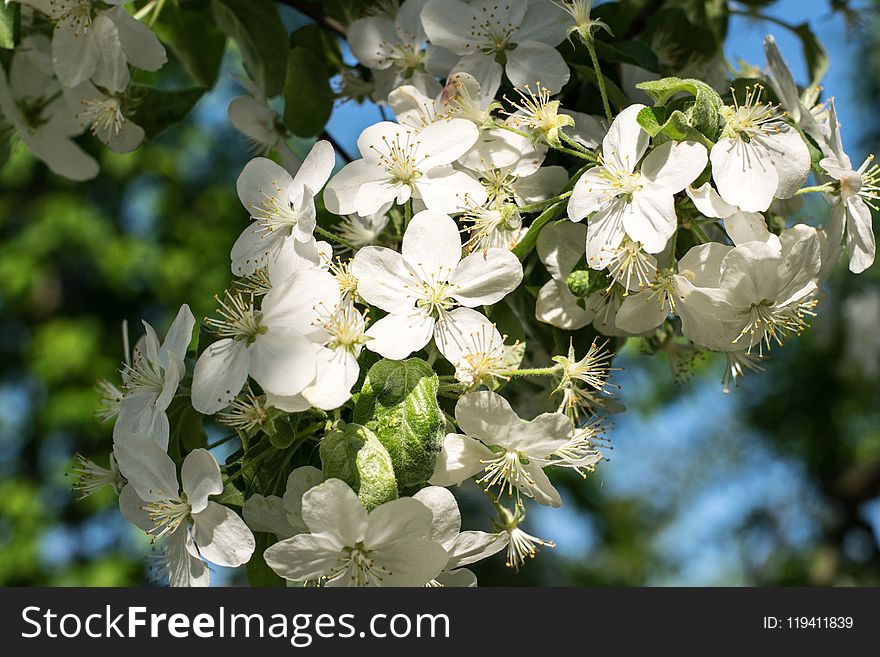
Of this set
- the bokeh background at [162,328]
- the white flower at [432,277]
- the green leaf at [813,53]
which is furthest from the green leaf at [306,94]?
the bokeh background at [162,328]

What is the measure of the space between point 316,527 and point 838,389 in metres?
3.81

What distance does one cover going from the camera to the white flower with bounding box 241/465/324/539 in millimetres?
683

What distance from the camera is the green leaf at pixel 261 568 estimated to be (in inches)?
28.7

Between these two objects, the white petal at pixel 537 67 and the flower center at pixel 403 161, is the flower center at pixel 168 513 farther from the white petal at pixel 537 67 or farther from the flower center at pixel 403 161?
the white petal at pixel 537 67

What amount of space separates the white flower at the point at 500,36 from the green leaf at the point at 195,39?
16.5 inches

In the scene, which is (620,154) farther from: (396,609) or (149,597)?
(149,597)

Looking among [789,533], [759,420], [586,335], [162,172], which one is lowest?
[789,533]

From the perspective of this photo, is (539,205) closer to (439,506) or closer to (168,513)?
(439,506)

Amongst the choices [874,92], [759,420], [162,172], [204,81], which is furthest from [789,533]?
[204,81]

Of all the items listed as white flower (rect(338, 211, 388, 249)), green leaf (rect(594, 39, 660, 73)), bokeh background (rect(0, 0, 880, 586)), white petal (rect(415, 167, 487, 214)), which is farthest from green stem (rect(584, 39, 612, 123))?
bokeh background (rect(0, 0, 880, 586))

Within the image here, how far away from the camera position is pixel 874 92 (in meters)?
3.96

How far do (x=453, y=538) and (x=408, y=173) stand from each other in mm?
300

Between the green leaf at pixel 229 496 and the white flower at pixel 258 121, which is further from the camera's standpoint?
the white flower at pixel 258 121

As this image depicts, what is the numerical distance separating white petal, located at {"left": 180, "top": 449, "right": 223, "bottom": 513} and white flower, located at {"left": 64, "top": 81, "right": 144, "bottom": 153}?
49 cm
